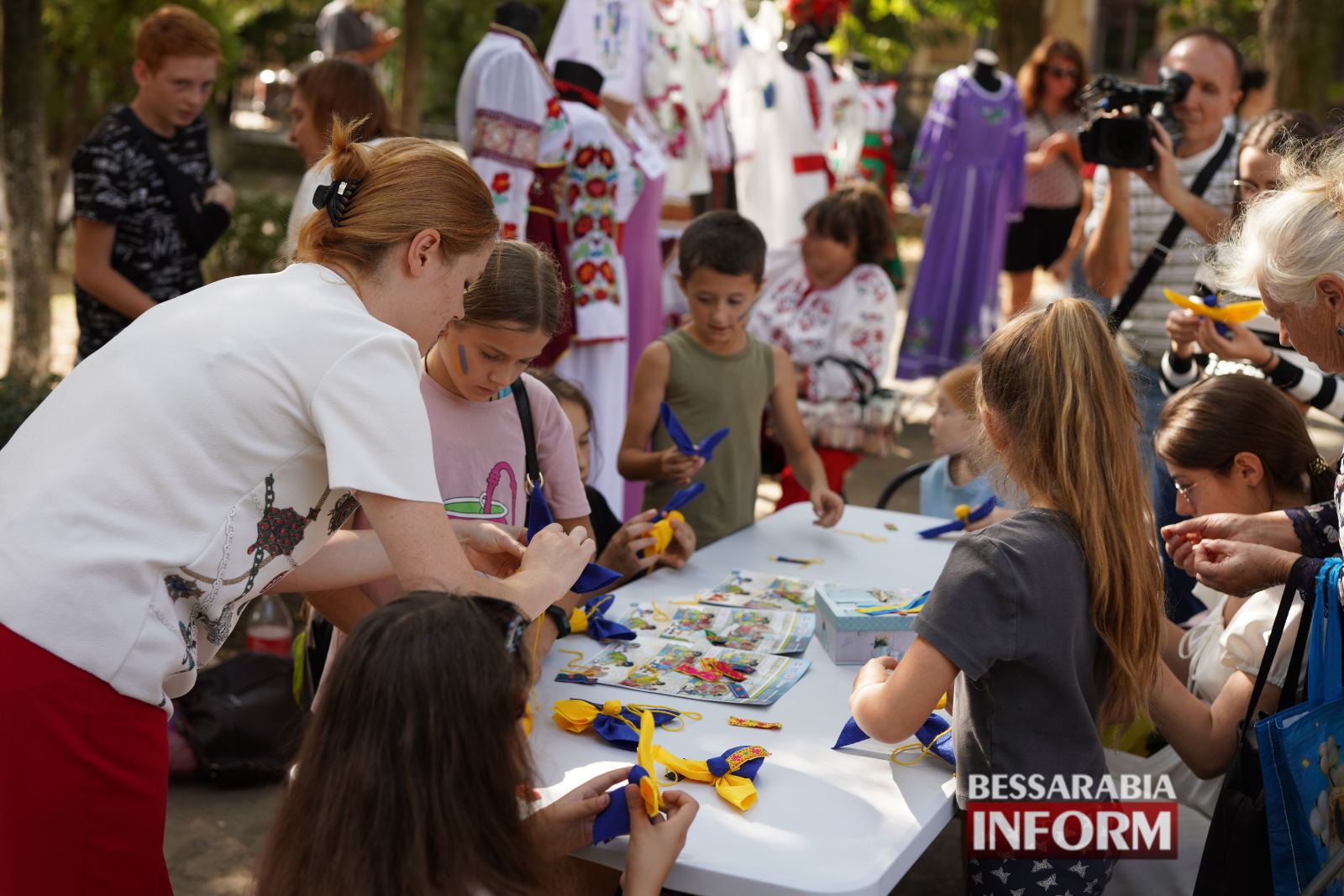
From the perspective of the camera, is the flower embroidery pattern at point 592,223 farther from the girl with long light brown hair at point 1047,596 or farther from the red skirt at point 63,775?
the red skirt at point 63,775

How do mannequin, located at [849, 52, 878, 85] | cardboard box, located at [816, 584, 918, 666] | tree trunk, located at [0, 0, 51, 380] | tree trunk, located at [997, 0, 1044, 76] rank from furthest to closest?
tree trunk, located at [997, 0, 1044, 76]
mannequin, located at [849, 52, 878, 85]
tree trunk, located at [0, 0, 51, 380]
cardboard box, located at [816, 584, 918, 666]

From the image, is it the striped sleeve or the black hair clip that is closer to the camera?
the black hair clip

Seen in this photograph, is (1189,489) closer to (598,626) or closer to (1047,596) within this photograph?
(1047,596)

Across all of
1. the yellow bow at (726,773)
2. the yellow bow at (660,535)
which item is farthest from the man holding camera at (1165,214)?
the yellow bow at (726,773)

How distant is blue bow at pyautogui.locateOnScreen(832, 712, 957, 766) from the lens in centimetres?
191

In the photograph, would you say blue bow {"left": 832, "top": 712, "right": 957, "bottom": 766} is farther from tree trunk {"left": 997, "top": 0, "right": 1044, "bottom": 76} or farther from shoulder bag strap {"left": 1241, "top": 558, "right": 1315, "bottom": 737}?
tree trunk {"left": 997, "top": 0, "right": 1044, "bottom": 76}

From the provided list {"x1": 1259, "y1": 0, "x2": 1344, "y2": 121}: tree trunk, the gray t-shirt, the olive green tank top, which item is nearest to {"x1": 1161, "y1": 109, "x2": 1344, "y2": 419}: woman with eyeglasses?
the olive green tank top

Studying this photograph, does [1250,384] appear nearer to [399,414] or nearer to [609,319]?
[399,414]

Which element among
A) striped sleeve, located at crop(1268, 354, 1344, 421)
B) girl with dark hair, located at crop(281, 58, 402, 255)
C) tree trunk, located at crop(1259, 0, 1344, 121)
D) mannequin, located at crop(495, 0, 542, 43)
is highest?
tree trunk, located at crop(1259, 0, 1344, 121)

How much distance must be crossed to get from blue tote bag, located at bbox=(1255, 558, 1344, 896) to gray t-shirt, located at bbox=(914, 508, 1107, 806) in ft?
0.95

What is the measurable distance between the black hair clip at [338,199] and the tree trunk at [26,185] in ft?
13.9

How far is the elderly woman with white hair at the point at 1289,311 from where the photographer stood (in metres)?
1.92

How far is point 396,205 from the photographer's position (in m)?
1.65

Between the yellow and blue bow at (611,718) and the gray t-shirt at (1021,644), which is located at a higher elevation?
the gray t-shirt at (1021,644)
